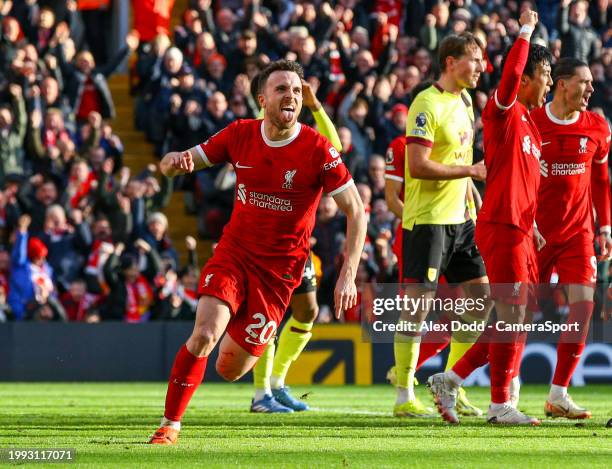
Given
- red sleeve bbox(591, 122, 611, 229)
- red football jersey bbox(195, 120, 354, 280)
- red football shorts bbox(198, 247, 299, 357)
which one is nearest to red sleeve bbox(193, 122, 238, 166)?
red football jersey bbox(195, 120, 354, 280)

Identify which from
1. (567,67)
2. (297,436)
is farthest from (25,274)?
(297,436)

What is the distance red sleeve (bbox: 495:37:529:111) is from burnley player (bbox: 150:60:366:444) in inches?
56.6

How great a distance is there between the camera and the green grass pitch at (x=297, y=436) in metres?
6.90

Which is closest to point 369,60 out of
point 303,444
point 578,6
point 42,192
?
point 578,6

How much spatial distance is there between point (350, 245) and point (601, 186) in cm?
320

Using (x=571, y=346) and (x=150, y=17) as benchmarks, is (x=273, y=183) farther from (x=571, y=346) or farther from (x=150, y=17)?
(x=150, y=17)

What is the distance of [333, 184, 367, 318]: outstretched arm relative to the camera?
24.1 ft

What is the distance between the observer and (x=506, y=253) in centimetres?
901

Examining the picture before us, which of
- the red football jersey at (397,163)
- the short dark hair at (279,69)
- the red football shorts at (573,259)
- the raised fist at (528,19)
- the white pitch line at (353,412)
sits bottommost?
the white pitch line at (353,412)

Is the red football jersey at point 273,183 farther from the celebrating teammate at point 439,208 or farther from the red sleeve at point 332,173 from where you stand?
the celebrating teammate at point 439,208

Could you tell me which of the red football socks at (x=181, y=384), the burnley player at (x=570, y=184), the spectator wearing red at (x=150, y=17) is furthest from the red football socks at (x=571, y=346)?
the spectator wearing red at (x=150, y=17)

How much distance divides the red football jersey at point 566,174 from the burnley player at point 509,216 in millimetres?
566

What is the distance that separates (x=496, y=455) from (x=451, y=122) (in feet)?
11.1

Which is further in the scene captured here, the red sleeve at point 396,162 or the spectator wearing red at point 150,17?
the spectator wearing red at point 150,17
